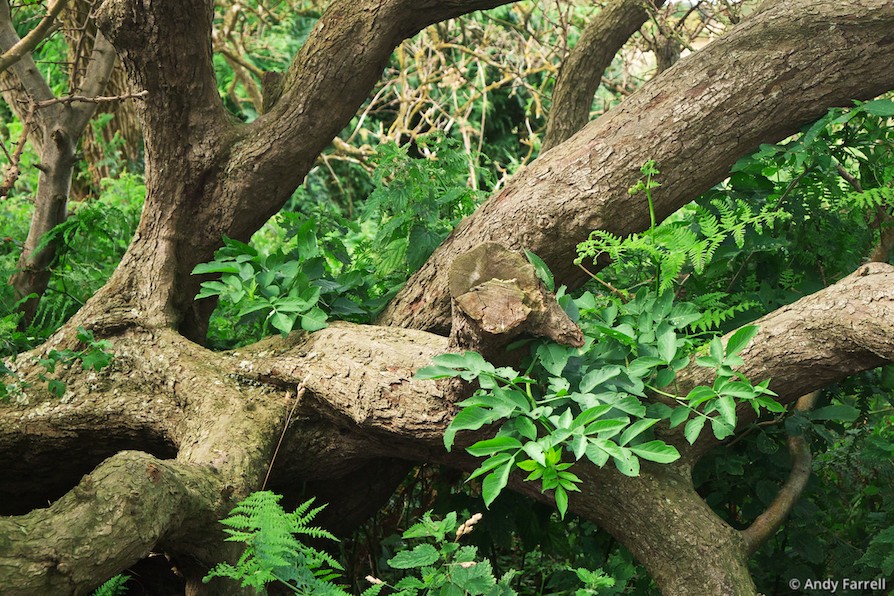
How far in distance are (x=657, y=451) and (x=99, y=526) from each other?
144 cm

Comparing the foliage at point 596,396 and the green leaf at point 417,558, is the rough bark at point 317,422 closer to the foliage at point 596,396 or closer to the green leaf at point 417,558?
the foliage at point 596,396

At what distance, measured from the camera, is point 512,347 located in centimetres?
262

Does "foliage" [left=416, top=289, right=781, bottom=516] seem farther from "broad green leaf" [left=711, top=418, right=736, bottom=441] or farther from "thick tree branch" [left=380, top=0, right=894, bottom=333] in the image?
"thick tree branch" [left=380, top=0, right=894, bottom=333]

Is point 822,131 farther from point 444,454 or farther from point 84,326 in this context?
point 84,326

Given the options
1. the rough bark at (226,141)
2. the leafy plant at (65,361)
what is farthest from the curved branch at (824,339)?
the leafy plant at (65,361)

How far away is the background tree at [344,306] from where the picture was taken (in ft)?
Result: 9.02

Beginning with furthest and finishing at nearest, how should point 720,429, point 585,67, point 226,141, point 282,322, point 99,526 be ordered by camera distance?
point 585,67 < point 226,141 < point 282,322 < point 720,429 < point 99,526

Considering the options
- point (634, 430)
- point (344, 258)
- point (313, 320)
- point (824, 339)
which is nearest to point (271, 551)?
point (634, 430)

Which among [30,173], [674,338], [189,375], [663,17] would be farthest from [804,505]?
[30,173]

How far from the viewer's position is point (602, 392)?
8.40ft

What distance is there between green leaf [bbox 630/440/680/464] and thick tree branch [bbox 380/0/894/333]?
3.81 feet

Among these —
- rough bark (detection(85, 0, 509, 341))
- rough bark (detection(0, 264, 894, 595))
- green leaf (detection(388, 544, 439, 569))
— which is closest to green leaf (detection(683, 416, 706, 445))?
rough bark (detection(0, 264, 894, 595))

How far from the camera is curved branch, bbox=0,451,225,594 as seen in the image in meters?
2.02

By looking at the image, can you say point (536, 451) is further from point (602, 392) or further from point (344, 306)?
point (344, 306)
